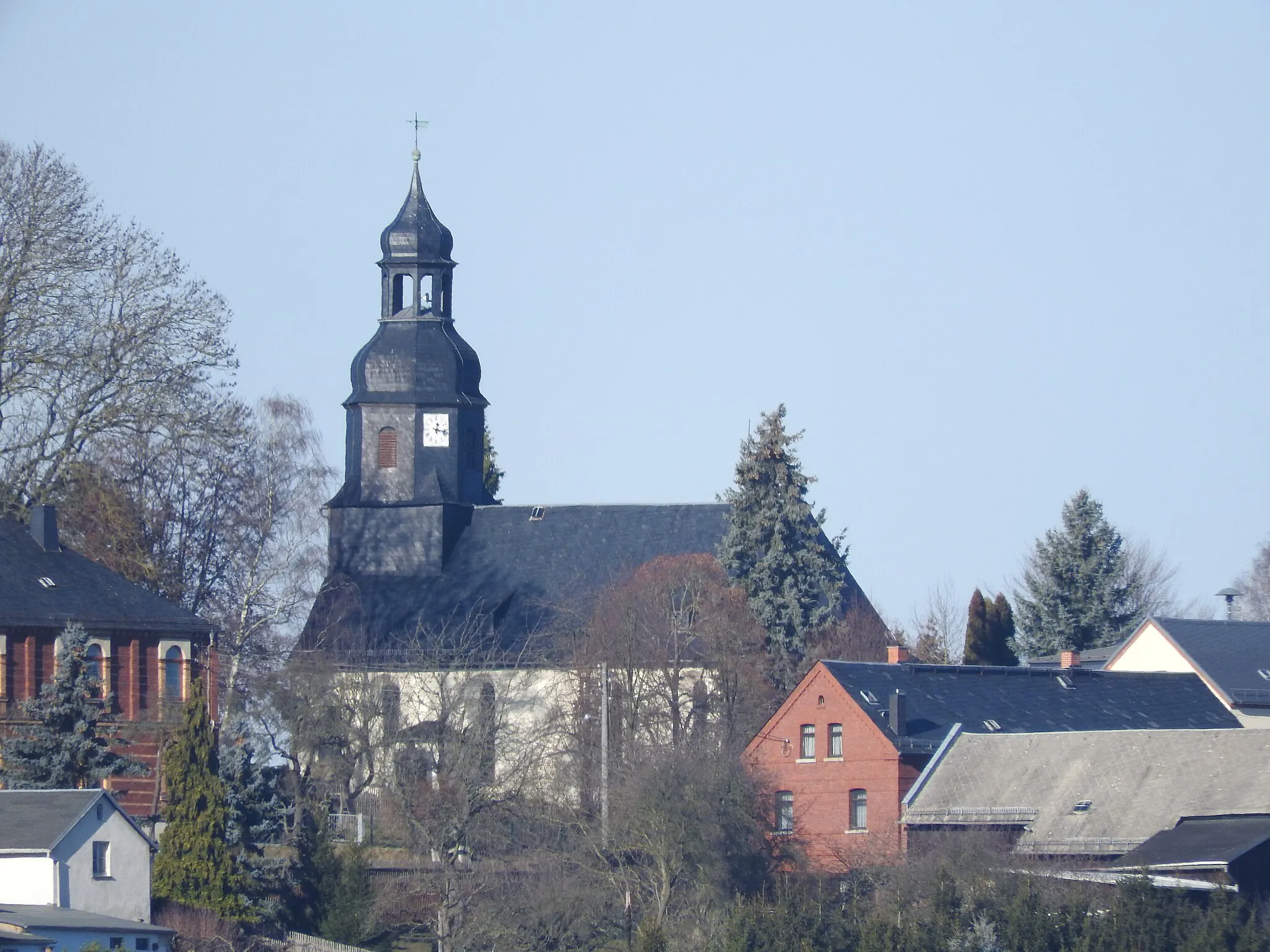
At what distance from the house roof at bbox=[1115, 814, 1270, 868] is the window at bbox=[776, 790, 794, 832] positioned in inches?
343

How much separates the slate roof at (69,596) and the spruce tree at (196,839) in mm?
9240

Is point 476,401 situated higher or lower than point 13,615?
higher

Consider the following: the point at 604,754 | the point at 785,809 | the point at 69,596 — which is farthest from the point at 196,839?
the point at 785,809

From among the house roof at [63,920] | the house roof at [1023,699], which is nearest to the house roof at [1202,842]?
the house roof at [1023,699]

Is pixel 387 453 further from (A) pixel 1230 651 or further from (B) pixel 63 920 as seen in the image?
(B) pixel 63 920

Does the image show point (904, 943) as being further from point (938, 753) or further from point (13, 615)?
point (13, 615)

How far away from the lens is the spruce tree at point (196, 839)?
36.3m

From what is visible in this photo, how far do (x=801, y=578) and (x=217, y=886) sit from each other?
2192 centimetres

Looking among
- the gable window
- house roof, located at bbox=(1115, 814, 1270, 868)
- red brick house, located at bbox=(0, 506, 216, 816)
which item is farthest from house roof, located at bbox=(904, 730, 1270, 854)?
red brick house, located at bbox=(0, 506, 216, 816)

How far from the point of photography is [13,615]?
44469 mm

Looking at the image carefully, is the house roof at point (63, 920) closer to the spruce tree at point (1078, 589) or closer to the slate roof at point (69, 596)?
the slate roof at point (69, 596)

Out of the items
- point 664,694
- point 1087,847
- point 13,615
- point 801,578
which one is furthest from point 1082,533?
point 13,615

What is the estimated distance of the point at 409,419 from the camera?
61750 millimetres

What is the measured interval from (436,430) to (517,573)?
450 cm
